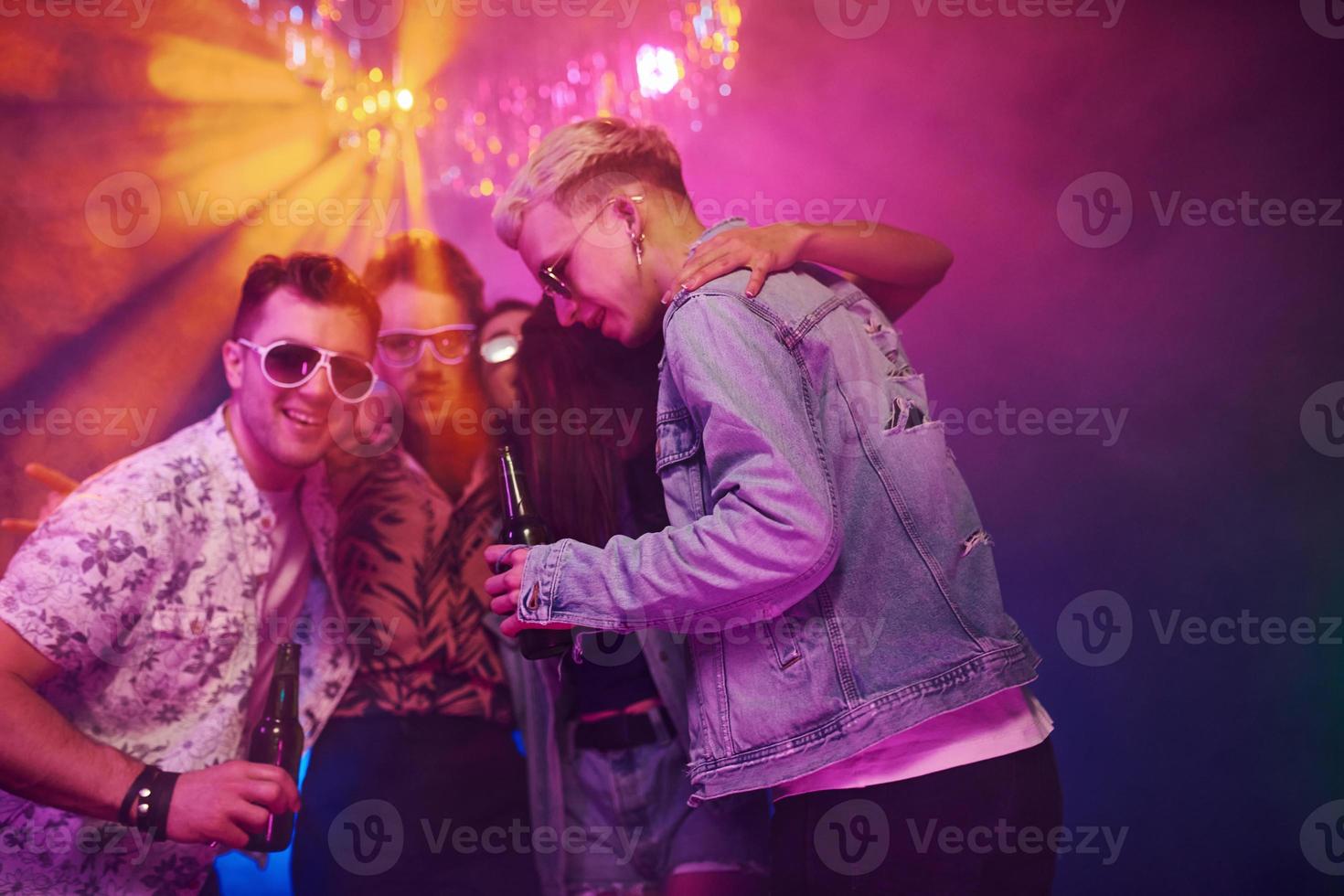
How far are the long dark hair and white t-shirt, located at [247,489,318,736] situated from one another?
0.68 meters

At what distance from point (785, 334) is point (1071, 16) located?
2.04m

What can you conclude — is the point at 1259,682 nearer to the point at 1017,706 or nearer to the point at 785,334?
the point at 1017,706

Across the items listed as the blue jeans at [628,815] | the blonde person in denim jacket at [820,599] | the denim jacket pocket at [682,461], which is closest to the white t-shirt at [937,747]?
the blonde person in denim jacket at [820,599]

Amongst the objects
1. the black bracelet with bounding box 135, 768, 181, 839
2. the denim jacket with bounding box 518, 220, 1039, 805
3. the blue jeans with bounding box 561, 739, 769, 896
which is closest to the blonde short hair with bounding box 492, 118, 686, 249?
the denim jacket with bounding box 518, 220, 1039, 805

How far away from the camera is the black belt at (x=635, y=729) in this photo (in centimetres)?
227

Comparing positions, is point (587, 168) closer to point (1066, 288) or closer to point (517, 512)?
point (517, 512)

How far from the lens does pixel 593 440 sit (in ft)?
7.61

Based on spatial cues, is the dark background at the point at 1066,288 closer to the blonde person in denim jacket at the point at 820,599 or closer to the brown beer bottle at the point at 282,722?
the brown beer bottle at the point at 282,722

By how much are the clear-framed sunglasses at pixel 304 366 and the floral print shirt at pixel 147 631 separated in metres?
0.20

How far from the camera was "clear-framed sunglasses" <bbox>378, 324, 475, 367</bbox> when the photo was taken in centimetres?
271

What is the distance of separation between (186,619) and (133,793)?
43cm

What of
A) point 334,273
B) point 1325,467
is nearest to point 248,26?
point 334,273

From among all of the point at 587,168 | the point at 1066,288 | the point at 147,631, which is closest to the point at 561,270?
the point at 587,168

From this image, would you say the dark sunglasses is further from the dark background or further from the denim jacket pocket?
the dark background
